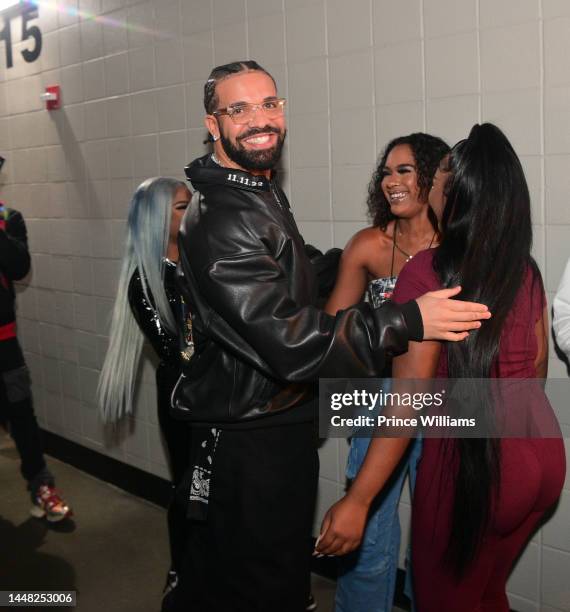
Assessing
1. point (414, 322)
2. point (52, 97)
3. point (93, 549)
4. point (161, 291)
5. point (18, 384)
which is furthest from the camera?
point (52, 97)

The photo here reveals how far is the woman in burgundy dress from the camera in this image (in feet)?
5.25

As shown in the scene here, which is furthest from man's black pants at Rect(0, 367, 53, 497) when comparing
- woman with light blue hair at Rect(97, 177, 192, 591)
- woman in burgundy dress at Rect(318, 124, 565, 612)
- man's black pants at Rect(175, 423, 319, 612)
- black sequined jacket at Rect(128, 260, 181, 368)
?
woman in burgundy dress at Rect(318, 124, 565, 612)

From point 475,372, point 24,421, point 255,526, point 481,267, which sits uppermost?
point 481,267

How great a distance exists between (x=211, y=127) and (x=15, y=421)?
2.18 metres

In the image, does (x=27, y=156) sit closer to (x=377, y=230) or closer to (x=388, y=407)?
(x=377, y=230)

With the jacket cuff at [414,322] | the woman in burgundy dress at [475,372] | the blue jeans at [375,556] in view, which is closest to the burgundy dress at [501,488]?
the woman in burgundy dress at [475,372]

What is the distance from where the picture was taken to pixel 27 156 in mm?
4238

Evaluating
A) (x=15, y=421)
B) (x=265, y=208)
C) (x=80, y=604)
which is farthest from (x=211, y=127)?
(x=15, y=421)

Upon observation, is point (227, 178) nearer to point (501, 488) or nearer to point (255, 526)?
point (255, 526)

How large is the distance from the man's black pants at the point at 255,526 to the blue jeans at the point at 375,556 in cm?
52

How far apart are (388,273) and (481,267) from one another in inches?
30.5

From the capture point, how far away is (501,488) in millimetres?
1619

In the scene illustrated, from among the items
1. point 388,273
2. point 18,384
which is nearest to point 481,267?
point 388,273

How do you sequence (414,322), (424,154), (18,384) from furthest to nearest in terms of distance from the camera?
(18,384), (424,154), (414,322)
